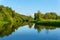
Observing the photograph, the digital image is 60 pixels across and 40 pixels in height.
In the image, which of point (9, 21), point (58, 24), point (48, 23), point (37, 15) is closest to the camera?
point (58, 24)

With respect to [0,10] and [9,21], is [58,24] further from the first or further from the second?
[0,10]

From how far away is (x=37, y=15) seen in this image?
10262 centimetres

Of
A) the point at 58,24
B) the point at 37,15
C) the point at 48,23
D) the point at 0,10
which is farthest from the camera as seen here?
the point at 37,15

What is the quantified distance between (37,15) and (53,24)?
5129cm

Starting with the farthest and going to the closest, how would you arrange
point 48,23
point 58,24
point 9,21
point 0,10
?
point 0,10, point 9,21, point 48,23, point 58,24

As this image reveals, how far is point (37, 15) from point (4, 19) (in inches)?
1475

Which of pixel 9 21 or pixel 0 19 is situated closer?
pixel 0 19

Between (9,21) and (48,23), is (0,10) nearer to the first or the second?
(9,21)

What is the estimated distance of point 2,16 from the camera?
66.4 m

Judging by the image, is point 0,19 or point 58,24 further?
point 0,19

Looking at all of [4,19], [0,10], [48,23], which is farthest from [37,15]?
[48,23]

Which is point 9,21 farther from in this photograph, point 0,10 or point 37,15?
point 37,15

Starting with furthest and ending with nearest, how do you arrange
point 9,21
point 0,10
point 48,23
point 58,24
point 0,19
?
point 0,10 < point 9,21 < point 0,19 < point 48,23 < point 58,24

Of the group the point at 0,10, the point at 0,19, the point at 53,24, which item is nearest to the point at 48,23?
the point at 53,24
